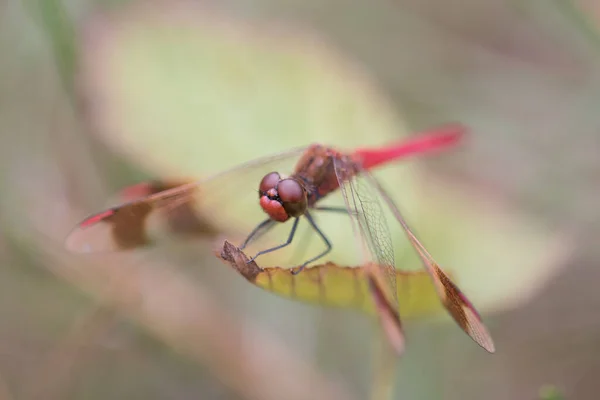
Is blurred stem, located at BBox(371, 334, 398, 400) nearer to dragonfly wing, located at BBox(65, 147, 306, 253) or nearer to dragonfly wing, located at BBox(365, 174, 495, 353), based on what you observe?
dragonfly wing, located at BBox(365, 174, 495, 353)

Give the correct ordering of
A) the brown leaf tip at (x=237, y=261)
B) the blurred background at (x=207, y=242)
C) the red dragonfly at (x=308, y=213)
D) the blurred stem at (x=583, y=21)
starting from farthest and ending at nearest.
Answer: the blurred stem at (x=583, y=21) → the blurred background at (x=207, y=242) → the red dragonfly at (x=308, y=213) → the brown leaf tip at (x=237, y=261)

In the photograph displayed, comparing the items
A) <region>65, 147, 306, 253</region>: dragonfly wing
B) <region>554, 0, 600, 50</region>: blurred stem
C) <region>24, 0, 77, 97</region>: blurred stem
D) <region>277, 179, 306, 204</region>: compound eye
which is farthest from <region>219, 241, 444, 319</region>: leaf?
<region>554, 0, 600, 50</region>: blurred stem

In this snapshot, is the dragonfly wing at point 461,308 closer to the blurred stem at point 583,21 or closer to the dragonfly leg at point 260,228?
the dragonfly leg at point 260,228

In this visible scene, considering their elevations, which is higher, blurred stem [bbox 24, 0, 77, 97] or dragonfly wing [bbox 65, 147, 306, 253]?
blurred stem [bbox 24, 0, 77, 97]

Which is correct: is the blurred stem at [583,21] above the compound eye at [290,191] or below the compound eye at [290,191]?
below

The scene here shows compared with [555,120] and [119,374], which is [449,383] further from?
[555,120]

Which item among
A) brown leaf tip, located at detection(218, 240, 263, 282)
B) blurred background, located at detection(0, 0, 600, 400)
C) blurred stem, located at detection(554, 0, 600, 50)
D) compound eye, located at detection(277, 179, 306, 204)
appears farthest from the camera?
blurred stem, located at detection(554, 0, 600, 50)

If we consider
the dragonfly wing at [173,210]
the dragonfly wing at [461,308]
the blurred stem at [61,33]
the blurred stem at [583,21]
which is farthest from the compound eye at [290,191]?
the blurred stem at [583,21]

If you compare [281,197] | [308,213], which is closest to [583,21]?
[308,213]
